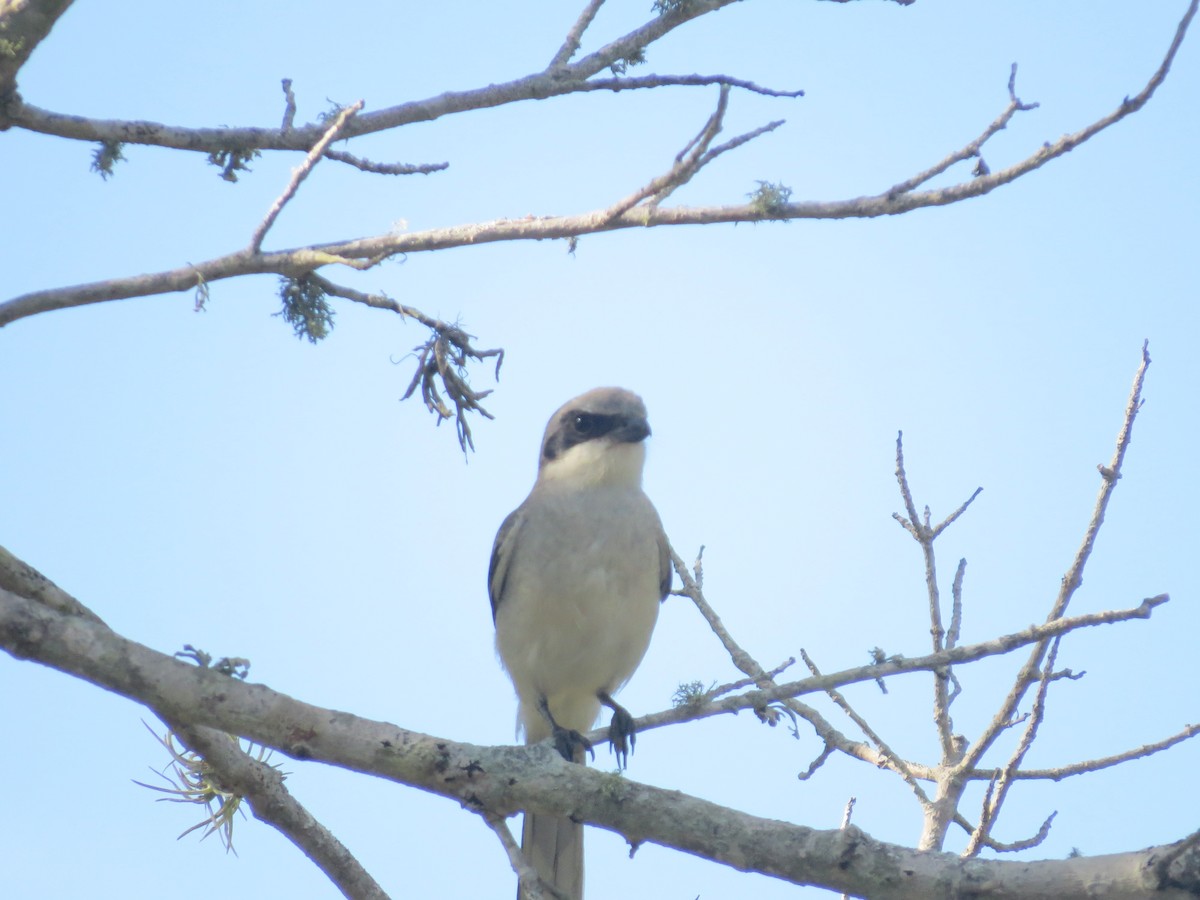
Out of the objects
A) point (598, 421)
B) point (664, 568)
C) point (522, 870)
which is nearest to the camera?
point (522, 870)

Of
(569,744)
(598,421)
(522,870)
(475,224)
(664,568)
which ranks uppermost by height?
(598,421)

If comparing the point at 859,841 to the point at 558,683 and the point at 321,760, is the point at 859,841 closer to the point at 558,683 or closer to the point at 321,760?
the point at 321,760

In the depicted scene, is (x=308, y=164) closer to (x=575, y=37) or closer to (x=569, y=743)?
(x=575, y=37)

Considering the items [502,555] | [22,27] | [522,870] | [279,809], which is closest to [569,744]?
[502,555]

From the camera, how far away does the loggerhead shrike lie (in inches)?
261

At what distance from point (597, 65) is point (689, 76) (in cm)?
→ 34

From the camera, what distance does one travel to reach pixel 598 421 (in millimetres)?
7383

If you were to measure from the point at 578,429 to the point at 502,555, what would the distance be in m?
0.92

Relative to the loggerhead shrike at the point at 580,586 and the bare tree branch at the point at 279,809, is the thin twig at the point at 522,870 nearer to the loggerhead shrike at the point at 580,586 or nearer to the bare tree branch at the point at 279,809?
the bare tree branch at the point at 279,809

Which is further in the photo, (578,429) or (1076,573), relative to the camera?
(578,429)

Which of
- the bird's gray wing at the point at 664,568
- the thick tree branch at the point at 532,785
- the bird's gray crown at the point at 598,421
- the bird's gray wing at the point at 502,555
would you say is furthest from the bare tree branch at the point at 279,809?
the bird's gray crown at the point at 598,421

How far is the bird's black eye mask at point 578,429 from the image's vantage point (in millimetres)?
7344

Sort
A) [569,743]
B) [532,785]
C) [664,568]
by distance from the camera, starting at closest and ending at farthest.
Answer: [532,785] < [569,743] < [664,568]

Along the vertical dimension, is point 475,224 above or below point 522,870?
above
